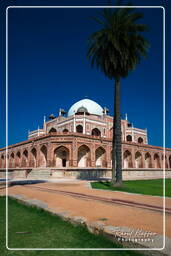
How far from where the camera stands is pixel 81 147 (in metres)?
31.3

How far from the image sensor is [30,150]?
109 ft

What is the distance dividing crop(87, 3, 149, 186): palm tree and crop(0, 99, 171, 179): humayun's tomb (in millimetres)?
10420

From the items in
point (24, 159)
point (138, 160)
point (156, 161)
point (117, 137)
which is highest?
point (117, 137)

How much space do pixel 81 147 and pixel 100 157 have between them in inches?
185

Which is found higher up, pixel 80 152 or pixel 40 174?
pixel 80 152

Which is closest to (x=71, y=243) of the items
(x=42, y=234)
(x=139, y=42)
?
(x=42, y=234)

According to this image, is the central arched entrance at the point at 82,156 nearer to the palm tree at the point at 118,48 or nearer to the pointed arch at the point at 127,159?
the pointed arch at the point at 127,159

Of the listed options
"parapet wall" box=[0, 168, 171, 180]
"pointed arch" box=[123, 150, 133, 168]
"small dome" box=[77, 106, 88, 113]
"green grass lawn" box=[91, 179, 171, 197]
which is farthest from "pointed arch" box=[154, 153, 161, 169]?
"green grass lawn" box=[91, 179, 171, 197]

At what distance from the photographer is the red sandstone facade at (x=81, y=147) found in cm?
2805

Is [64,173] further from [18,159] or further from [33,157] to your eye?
[18,159]

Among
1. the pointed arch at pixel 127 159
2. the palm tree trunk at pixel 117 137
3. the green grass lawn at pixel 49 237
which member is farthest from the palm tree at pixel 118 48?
the pointed arch at pixel 127 159

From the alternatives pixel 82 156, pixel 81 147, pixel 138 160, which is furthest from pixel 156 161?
pixel 81 147

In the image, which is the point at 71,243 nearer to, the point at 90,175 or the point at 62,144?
the point at 90,175

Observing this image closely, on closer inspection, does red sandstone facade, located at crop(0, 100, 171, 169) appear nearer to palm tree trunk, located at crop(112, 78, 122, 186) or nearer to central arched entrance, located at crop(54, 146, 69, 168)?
central arched entrance, located at crop(54, 146, 69, 168)
